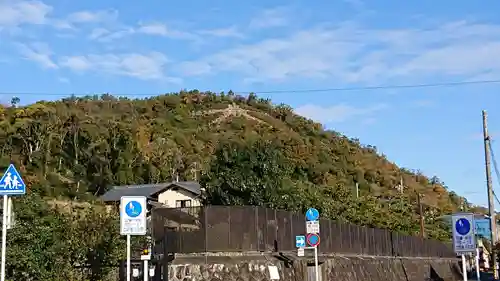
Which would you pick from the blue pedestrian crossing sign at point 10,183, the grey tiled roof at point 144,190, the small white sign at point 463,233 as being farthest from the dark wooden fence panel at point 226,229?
the grey tiled roof at point 144,190

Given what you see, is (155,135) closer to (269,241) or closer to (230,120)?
(230,120)

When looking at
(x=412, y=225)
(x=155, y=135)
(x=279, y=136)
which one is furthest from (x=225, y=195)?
(x=279, y=136)

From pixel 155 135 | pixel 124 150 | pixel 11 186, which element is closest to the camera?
pixel 11 186

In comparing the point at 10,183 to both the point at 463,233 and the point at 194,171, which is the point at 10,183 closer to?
the point at 463,233

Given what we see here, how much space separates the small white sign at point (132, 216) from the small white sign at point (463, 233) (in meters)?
8.63

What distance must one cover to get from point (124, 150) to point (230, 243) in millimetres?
52602

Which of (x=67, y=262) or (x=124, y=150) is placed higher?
(x=124, y=150)

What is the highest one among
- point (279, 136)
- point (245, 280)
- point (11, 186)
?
point (279, 136)

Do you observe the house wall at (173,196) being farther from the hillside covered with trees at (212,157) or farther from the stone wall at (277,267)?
the stone wall at (277,267)

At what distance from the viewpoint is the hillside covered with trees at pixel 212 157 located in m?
32.9

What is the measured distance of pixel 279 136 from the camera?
356 feet

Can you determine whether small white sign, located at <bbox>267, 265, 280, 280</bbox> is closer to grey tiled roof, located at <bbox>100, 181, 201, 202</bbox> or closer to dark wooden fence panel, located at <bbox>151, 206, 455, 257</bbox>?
dark wooden fence panel, located at <bbox>151, 206, 455, 257</bbox>

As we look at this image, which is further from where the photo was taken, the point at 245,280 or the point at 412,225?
the point at 412,225

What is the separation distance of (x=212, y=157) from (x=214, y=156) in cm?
483
